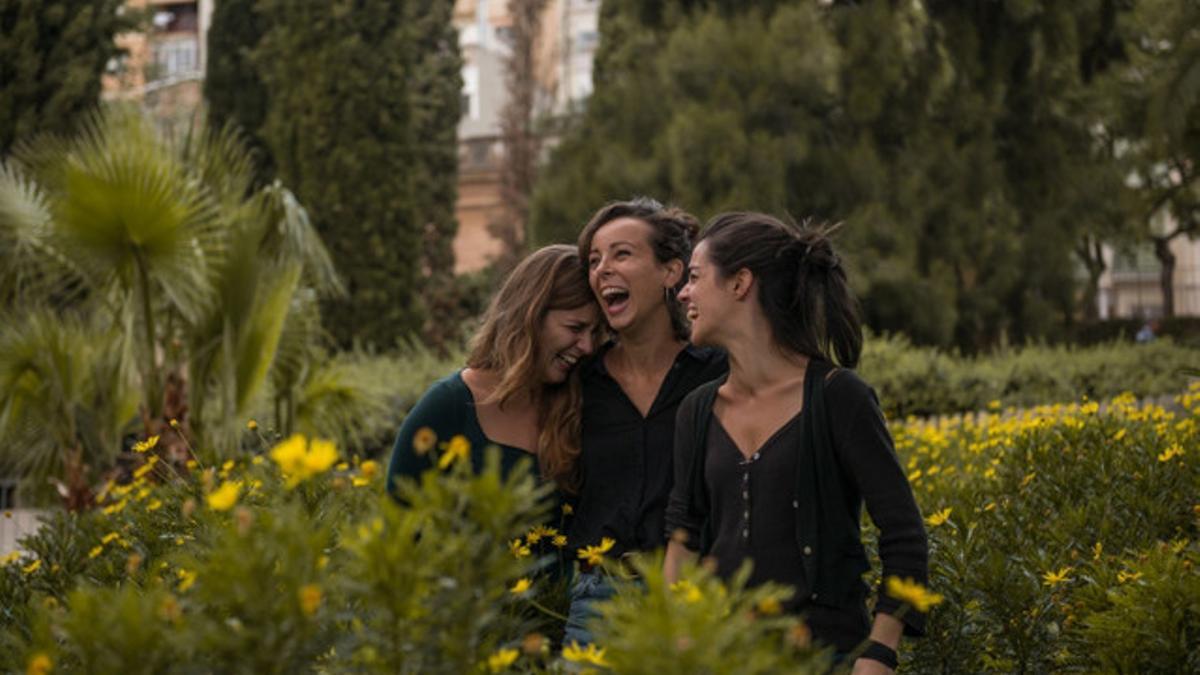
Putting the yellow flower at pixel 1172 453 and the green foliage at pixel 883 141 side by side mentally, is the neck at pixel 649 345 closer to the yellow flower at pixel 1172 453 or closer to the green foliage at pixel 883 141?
the yellow flower at pixel 1172 453

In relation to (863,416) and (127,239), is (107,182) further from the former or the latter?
(863,416)

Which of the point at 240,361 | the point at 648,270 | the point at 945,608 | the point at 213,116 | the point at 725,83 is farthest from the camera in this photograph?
the point at 213,116

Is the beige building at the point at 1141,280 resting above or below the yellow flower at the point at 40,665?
below

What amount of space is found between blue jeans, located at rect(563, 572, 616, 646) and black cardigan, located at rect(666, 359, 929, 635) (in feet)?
1.62

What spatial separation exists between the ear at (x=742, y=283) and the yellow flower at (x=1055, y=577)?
2.99 ft

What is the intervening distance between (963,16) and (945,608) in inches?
819

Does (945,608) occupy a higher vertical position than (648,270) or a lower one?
lower

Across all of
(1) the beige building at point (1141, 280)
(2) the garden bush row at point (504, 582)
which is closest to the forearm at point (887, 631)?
(2) the garden bush row at point (504, 582)

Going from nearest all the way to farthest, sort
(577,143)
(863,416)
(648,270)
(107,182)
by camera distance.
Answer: (863,416), (648,270), (107,182), (577,143)

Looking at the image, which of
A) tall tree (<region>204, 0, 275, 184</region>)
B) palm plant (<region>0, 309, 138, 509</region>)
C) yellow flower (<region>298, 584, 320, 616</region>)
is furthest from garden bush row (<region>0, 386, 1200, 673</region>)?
tall tree (<region>204, 0, 275, 184</region>)

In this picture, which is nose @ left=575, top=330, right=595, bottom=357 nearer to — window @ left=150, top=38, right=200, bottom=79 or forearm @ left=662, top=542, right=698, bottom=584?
forearm @ left=662, top=542, right=698, bottom=584

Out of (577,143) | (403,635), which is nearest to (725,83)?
(577,143)

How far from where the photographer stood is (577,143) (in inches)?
916

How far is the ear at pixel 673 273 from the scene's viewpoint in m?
4.41
